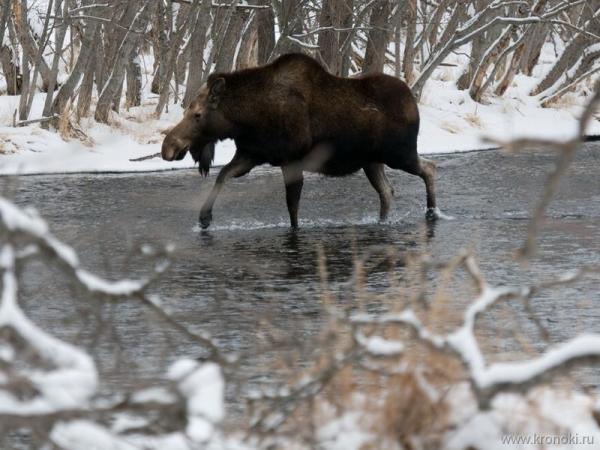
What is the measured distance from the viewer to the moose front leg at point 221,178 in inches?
510

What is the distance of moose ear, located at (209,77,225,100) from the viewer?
1318 cm

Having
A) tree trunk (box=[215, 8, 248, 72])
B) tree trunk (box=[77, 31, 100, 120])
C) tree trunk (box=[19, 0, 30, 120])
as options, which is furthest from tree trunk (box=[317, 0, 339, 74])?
tree trunk (box=[19, 0, 30, 120])

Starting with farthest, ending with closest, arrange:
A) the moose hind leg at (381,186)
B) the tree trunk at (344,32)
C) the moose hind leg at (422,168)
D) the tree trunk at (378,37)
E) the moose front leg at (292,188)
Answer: the tree trunk at (378,37)
the tree trunk at (344,32)
the moose hind leg at (422,168)
the moose hind leg at (381,186)
the moose front leg at (292,188)

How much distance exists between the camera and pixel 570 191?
1552cm

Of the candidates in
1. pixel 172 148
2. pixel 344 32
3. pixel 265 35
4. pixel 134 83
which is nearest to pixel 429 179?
pixel 172 148

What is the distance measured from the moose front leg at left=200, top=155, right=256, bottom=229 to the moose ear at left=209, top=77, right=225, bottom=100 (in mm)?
670

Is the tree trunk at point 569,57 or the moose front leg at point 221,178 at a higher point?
the moose front leg at point 221,178

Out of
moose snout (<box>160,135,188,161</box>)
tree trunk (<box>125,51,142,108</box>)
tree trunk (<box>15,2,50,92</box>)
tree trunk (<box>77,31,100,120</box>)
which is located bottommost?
tree trunk (<box>125,51,142,108</box>)

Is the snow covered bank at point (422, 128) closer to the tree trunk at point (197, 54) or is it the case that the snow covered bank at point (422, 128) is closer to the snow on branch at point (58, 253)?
the tree trunk at point (197, 54)

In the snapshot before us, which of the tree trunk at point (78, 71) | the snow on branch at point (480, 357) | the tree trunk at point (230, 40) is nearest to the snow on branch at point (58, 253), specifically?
the snow on branch at point (480, 357)

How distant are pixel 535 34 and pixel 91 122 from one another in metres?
12.6

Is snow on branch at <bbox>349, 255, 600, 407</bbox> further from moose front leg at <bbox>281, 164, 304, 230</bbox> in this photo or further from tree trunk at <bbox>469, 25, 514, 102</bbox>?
tree trunk at <bbox>469, 25, 514, 102</bbox>

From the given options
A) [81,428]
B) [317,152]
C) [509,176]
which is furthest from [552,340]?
[509,176]

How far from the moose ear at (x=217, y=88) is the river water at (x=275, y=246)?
132cm
